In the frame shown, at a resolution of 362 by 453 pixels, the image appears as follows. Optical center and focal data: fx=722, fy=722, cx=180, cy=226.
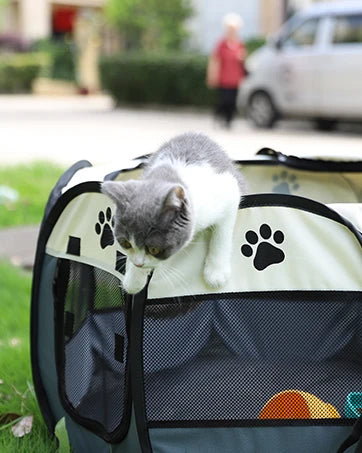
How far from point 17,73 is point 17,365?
17.4 m

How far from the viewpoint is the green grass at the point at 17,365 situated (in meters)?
2.10

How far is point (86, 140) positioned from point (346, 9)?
12.3 ft

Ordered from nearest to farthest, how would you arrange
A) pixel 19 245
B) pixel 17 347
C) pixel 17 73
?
pixel 17 347 < pixel 19 245 < pixel 17 73

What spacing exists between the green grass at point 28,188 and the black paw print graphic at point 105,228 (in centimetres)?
266

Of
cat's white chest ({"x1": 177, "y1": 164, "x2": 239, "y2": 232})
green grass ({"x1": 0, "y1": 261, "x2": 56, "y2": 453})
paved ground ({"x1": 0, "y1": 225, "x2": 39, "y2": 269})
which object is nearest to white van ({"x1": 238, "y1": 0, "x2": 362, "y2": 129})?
paved ground ({"x1": 0, "y1": 225, "x2": 39, "y2": 269})

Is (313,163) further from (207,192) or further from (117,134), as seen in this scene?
(117,134)

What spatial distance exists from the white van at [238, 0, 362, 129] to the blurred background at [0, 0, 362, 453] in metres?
0.01

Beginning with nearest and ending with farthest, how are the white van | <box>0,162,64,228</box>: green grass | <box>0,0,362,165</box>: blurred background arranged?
<box>0,162,64,228</box>: green grass, <box>0,0,362,165</box>: blurred background, the white van

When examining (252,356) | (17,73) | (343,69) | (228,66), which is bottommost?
(17,73)

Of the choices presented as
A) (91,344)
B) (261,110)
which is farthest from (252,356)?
(261,110)

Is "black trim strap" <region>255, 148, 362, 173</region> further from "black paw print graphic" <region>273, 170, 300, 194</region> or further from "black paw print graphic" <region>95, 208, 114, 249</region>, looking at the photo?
"black paw print graphic" <region>95, 208, 114, 249</region>

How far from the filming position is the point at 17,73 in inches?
747

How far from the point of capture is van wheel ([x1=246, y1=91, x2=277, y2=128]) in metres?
10.2

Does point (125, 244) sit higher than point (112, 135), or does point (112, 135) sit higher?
point (125, 244)
